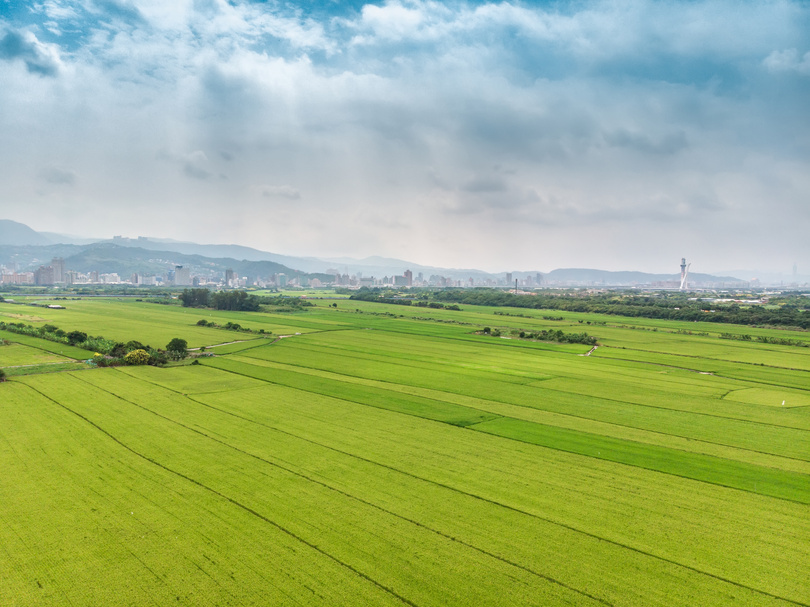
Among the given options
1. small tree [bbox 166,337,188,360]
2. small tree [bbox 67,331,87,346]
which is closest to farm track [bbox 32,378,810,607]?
small tree [bbox 166,337,188,360]

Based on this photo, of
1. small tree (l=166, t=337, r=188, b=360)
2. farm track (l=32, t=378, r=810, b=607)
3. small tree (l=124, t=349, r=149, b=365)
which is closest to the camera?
farm track (l=32, t=378, r=810, b=607)

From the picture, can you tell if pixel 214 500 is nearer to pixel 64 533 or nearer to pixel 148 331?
pixel 64 533

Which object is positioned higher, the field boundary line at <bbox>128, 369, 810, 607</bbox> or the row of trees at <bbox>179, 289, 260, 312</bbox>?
the row of trees at <bbox>179, 289, 260, 312</bbox>

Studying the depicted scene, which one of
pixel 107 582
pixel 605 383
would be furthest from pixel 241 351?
pixel 107 582

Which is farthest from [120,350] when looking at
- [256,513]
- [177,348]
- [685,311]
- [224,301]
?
[685,311]

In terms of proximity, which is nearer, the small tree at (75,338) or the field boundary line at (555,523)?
the field boundary line at (555,523)

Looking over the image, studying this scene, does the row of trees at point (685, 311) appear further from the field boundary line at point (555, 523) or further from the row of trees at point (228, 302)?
the field boundary line at point (555, 523)

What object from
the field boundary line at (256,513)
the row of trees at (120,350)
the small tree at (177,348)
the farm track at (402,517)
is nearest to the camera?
the field boundary line at (256,513)

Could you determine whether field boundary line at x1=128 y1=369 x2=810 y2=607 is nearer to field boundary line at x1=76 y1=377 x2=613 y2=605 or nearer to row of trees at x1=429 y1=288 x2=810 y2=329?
field boundary line at x1=76 y1=377 x2=613 y2=605

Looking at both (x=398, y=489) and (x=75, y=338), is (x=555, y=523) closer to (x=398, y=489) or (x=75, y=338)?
(x=398, y=489)

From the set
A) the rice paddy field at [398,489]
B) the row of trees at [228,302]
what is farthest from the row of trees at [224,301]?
the rice paddy field at [398,489]
